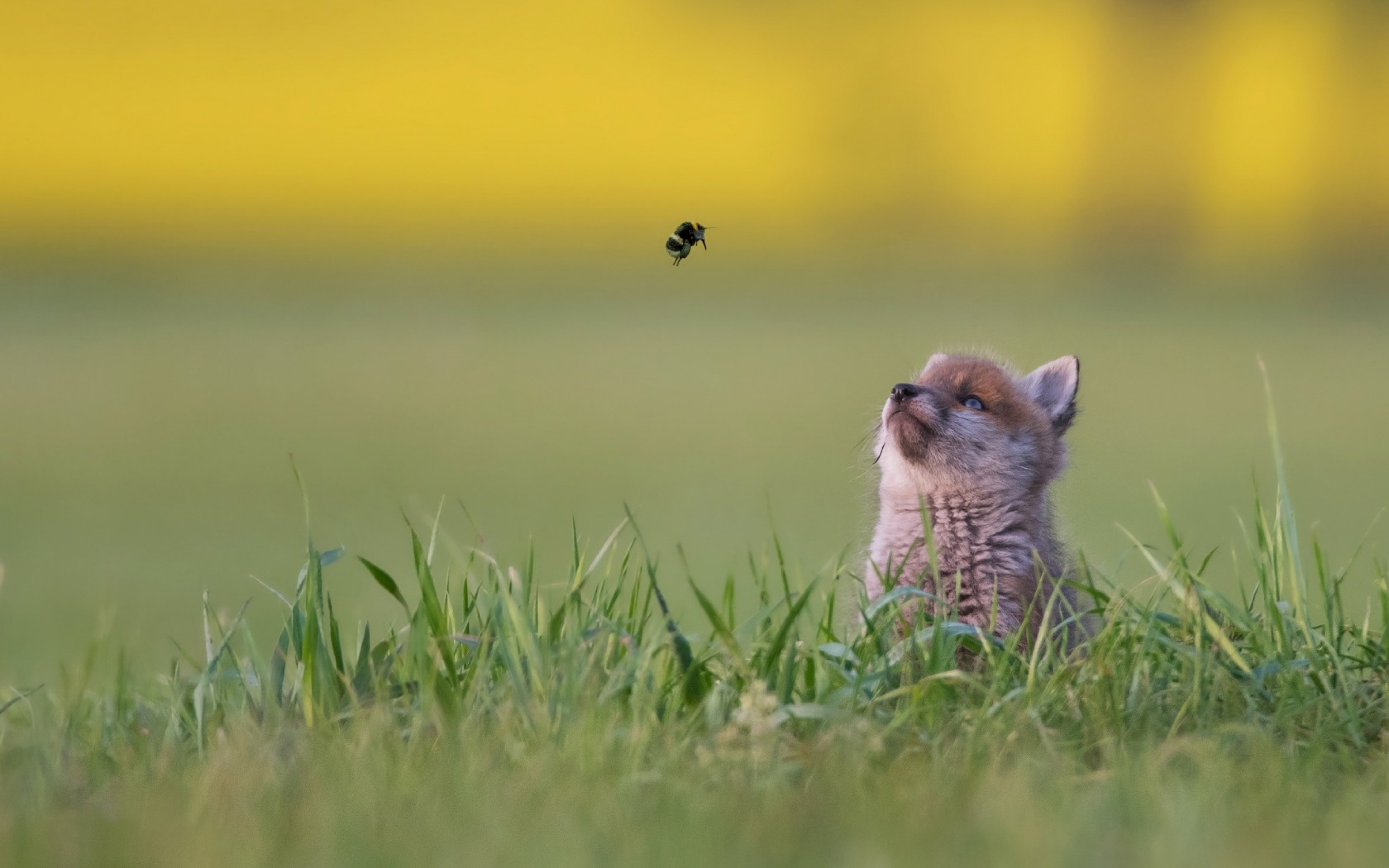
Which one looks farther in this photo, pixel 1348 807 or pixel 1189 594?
pixel 1189 594

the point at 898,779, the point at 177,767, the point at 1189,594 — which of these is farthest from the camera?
the point at 1189,594

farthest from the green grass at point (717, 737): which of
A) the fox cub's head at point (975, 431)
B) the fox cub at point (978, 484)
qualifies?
the fox cub's head at point (975, 431)

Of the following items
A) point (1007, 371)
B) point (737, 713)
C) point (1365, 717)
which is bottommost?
point (1365, 717)

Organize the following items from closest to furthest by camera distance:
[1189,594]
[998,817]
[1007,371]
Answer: [998,817], [1189,594], [1007,371]

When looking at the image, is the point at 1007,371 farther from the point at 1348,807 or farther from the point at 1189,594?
the point at 1348,807

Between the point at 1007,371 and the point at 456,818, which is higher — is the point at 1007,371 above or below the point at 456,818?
above

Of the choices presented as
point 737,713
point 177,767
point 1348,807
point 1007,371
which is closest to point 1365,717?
point 1348,807

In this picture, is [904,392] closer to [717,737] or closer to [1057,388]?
[1057,388]
